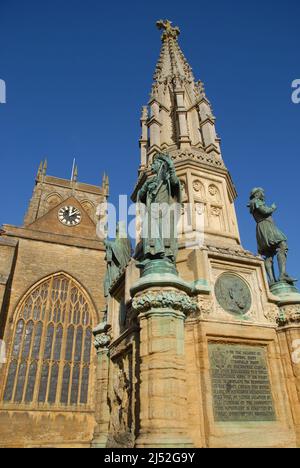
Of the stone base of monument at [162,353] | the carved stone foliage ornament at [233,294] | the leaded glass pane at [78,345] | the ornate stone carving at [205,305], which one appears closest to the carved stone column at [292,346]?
the carved stone foliage ornament at [233,294]

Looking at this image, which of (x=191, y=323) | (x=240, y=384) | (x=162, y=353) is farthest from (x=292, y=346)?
(x=162, y=353)

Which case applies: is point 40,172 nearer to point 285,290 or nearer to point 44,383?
point 44,383

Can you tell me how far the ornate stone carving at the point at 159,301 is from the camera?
454 cm

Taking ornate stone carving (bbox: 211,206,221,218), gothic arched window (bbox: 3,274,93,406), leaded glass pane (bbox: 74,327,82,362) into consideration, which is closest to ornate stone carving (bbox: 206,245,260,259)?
ornate stone carving (bbox: 211,206,221,218)

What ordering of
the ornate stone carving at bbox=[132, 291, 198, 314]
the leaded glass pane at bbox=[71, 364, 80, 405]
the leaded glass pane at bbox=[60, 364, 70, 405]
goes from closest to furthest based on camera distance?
the ornate stone carving at bbox=[132, 291, 198, 314]
the leaded glass pane at bbox=[60, 364, 70, 405]
the leaded glass pane at bbox=[71, 364, 80, 405]

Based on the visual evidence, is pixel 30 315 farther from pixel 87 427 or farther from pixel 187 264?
pixel 187 264

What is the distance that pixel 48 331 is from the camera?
2288cm

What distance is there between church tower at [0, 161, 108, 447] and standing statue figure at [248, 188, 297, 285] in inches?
678

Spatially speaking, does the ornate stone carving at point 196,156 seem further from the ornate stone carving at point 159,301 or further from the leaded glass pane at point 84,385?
the leaded glass pane at point 84,385

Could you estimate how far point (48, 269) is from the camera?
2439 cm

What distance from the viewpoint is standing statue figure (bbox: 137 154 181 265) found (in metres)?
5.23

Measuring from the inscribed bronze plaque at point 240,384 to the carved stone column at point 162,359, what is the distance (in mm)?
637

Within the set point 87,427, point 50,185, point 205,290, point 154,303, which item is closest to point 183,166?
point 205,290

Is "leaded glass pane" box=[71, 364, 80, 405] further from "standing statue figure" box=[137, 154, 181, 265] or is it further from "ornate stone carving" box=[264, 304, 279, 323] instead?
"ornate stone carving" box=[264, 304, 279, 323]
